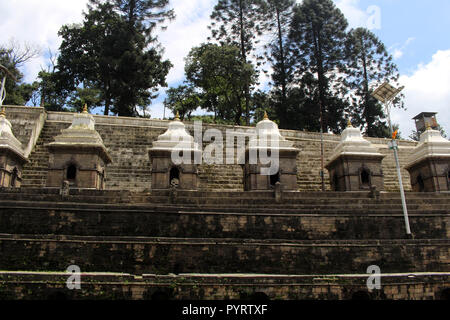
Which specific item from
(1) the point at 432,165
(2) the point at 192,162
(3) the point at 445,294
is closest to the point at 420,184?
(1) the point at 432,165

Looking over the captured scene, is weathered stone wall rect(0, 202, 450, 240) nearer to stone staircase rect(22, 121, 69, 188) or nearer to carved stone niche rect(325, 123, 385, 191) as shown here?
carved stone niche rect(325, 123, 385, 191)

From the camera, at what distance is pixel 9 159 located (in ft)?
57.6

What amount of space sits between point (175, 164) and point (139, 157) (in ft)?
20.9

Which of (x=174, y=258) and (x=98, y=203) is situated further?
(x=98, y=203)

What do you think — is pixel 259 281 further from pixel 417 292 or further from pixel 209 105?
pixel 209 105

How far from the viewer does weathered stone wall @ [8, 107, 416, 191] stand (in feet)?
71.4

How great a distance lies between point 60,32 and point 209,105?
50.9 feet

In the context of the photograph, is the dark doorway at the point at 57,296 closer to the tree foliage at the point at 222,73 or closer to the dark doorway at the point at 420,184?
the dark doorway at the point at 420,184

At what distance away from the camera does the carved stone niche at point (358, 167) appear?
1906 centimetres

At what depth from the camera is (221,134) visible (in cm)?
2712

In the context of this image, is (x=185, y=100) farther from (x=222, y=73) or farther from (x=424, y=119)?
(x=424, y=119)
